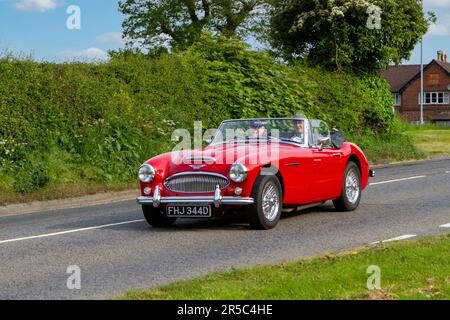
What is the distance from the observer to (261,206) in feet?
36.3

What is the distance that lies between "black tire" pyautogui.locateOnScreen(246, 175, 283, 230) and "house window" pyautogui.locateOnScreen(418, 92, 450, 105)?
9508 centimetres

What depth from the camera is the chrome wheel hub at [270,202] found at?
436 inches

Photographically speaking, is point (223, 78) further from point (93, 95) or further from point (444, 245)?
point (444, 245)

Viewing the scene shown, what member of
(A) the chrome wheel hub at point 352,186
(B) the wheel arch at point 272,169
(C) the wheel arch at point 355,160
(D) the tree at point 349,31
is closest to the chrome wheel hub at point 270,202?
(B) the wheel arch at point 272,169

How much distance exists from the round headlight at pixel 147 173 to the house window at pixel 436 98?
9544 centimetres

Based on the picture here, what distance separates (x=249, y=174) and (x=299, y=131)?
7.10ft

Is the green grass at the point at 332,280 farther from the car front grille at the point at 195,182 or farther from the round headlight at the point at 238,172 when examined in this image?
the car front grille at the point at 195,182

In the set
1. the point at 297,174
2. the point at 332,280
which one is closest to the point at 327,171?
the point at 297,174

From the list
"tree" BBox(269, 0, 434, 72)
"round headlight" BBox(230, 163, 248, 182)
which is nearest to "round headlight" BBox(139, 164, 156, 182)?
"round headlight" BBox(230, 163, 248, 182)

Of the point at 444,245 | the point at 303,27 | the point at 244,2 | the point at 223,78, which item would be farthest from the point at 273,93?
the point at 244,2

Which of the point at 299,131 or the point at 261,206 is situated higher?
the point at 299,131

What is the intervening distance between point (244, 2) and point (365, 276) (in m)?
47.8

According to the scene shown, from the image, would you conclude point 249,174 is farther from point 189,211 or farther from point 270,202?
point 189,211
